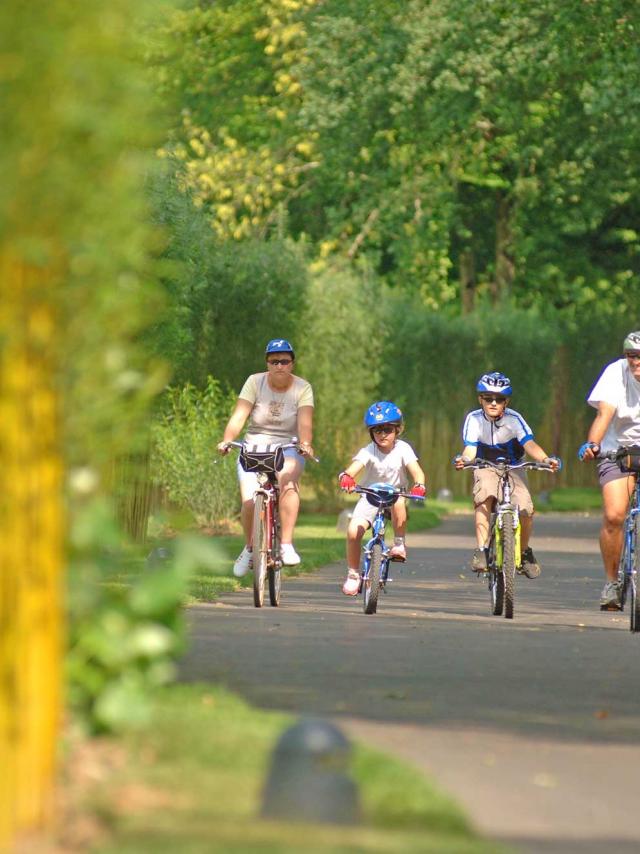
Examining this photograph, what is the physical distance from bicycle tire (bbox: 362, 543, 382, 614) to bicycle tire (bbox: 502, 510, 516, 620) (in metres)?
0.85

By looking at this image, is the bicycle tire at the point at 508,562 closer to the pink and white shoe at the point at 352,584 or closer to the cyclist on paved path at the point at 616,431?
the cyclist on paved path at the point at 616,431

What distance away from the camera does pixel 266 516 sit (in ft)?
50.3

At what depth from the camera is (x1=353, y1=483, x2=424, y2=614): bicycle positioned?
1468 cm

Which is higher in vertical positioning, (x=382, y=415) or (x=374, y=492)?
(x=382, y=415)

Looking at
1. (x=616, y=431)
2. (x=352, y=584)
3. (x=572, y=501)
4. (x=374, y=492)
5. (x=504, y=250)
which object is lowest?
(x=352, y=584)

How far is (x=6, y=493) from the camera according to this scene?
6.17 m

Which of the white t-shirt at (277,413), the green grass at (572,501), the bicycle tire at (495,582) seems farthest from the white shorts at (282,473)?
the green grass at (572,501)

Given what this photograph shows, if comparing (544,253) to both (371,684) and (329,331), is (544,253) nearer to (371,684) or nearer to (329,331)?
(329,331)

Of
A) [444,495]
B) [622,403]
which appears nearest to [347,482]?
[622,403]

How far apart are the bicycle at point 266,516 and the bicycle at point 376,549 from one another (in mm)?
511

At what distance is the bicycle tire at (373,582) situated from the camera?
14.6 meters

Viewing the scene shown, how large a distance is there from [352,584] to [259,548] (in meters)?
0.96

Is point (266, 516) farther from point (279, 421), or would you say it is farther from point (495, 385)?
point (495, 385)

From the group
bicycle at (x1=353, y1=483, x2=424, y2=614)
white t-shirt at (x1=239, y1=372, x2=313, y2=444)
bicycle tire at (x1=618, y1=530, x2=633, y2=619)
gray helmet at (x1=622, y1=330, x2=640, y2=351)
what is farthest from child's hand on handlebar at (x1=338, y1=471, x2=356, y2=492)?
gray helmet at (x1=622, y1=330, x2=640, y2=351)
